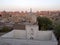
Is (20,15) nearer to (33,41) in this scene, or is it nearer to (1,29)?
(1,29)

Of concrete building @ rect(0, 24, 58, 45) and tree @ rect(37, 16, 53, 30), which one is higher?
concrete building @ rect(0, 24, 58, 45)

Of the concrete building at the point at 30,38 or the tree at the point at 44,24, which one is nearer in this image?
the concrete building at the point at 30,38

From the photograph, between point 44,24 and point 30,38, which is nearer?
point 30,38

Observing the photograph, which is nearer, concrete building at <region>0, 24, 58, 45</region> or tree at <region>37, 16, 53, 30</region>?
concrete building at <region>0, 24, 58, 45</region>

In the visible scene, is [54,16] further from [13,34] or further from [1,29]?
[13,34]

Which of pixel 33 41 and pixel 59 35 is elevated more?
pixel 33 41

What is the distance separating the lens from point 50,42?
4.54 meters

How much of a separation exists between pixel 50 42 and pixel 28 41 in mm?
689

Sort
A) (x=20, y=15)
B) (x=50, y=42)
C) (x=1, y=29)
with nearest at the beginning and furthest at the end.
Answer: (x=50, y=42) → (x=1, y=29) → (x=20, y=15)

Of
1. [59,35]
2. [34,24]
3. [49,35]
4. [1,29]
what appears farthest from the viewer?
[1,29]

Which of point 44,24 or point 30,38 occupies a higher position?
point 30,38

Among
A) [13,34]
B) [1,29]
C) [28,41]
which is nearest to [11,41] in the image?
[28,41]

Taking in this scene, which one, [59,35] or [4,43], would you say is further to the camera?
[59,35]

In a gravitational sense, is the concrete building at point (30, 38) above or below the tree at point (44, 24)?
above
